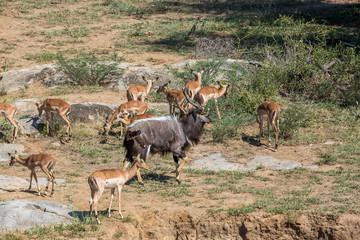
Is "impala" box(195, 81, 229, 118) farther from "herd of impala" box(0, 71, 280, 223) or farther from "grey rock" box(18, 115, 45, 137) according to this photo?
"grey rock" box(18, 115, 45, 137)

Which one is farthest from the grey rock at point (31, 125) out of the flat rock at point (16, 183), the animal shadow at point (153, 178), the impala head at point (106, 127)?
the animal shadow at point (153, 178)

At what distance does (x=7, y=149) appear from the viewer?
11352 mm

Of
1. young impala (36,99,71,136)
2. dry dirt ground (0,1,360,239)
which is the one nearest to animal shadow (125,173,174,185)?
dry dirt ground (0,1,360,239)

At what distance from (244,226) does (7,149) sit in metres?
5.77

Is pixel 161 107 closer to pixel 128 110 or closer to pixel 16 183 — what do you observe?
pixel 128 110

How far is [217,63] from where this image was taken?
15477mm

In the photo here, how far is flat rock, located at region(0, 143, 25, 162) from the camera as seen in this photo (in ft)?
36.4

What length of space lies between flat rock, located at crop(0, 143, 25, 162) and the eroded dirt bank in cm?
424

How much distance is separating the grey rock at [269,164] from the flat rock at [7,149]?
4919mm

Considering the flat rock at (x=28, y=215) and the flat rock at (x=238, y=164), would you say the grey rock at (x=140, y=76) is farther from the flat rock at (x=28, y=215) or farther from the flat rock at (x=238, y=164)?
the flat rock at (x=28, y=215)

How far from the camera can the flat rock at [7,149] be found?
11086 millimetres

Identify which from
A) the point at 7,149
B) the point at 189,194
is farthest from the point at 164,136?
the point at 7,149

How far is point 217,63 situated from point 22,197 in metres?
8.33

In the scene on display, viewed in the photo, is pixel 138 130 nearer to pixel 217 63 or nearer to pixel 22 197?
pixel 22 197
